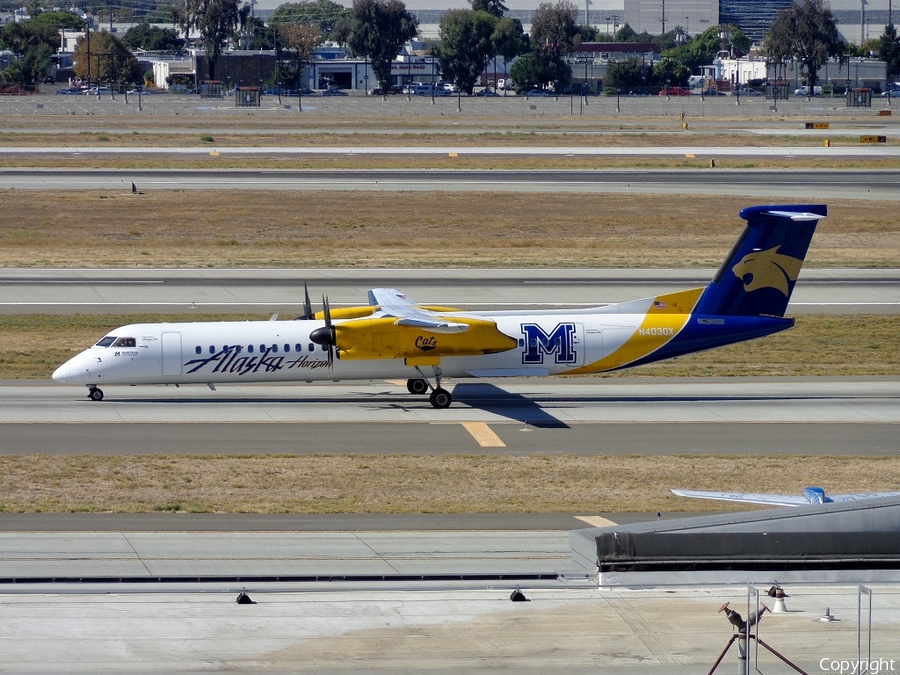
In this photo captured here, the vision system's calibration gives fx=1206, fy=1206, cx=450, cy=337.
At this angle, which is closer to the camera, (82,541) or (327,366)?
(82,541)

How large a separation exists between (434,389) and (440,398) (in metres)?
0.44

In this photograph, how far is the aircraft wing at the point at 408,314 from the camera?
3469 cm

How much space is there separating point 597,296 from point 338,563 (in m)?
31.0

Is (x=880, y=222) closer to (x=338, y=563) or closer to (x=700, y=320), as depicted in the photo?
(x=700, y=320)

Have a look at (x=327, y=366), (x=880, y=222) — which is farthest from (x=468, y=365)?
(x=880, y=222)

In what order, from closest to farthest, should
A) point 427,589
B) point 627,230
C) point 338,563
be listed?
1. point 427,589
2. point 338,563
3. point 627,230

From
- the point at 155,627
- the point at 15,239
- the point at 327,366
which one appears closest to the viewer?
the point at 155,627

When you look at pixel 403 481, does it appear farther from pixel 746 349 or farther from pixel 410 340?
pixel 746 349

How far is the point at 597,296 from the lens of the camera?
167ft

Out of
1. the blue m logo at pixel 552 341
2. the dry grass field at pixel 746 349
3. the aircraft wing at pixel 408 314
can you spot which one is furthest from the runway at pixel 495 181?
the blue m logo at pixel 552 341

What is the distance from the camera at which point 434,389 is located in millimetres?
35812

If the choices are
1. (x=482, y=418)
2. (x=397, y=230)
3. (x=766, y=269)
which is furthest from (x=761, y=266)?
(x=397, y=230)

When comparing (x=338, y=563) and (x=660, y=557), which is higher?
(x=660, y=557)

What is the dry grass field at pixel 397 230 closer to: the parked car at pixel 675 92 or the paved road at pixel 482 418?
the paved road at pixel 482 418
